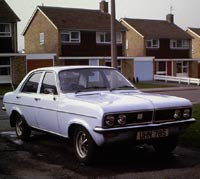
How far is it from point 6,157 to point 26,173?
4.55 ft

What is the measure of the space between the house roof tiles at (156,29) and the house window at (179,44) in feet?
2.64

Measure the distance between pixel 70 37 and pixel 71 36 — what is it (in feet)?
0.50

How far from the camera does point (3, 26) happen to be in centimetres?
3844

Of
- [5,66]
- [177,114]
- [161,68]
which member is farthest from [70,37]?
[177,114]

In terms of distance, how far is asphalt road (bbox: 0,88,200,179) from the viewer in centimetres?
686

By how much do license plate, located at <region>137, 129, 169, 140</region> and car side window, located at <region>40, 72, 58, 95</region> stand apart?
76.9 inches

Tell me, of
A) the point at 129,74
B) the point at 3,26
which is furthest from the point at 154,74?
the point at 3,26

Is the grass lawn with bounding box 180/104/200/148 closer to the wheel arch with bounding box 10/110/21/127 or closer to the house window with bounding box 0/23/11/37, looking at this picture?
the wheel arch with bounding box 10/110/21/127

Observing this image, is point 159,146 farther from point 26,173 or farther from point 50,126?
point 26,173

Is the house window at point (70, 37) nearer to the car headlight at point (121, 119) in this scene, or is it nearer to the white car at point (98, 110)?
the white car at point (98, 110)

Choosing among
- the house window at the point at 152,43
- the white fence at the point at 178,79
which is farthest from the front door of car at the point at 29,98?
the house window at the point at 152,43

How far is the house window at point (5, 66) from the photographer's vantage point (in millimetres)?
38719

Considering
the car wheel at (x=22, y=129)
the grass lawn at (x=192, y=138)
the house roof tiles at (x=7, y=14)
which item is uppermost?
the house roof tiles at (x=7, y=14)

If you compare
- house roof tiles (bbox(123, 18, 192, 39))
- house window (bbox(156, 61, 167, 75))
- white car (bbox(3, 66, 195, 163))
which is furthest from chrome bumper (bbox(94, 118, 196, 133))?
house window (bbox(156, 61, 167, 75))
